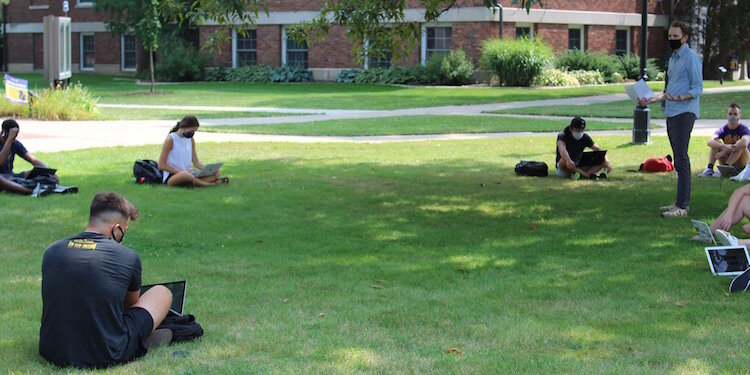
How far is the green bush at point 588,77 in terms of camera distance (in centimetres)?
3984

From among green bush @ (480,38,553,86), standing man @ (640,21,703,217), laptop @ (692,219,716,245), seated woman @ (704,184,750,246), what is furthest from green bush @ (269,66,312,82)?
seated woman @ (704,184,750,246)

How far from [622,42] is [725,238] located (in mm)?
39556

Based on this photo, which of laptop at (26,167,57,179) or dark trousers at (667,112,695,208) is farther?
laptop at (26,167,57,179)

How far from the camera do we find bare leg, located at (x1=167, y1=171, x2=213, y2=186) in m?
13.2

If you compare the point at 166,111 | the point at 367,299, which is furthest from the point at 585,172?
the point at 166,111

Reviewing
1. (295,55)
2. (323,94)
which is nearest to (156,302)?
(323,94)

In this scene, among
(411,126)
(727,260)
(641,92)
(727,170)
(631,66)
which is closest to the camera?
(727,260)

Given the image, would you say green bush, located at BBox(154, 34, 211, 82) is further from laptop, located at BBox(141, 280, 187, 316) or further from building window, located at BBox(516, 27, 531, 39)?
laptop, located at BBox(141, 280, 187, 316)

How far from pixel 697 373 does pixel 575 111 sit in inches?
854

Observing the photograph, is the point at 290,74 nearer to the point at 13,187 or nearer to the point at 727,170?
the point at 727,170

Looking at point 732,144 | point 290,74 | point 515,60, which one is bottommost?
point 732,144

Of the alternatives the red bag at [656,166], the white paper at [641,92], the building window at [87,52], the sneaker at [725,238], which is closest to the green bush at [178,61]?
the building window at [87,52]

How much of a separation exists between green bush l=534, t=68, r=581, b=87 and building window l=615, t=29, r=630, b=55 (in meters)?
7.48

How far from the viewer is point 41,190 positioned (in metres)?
12.3
